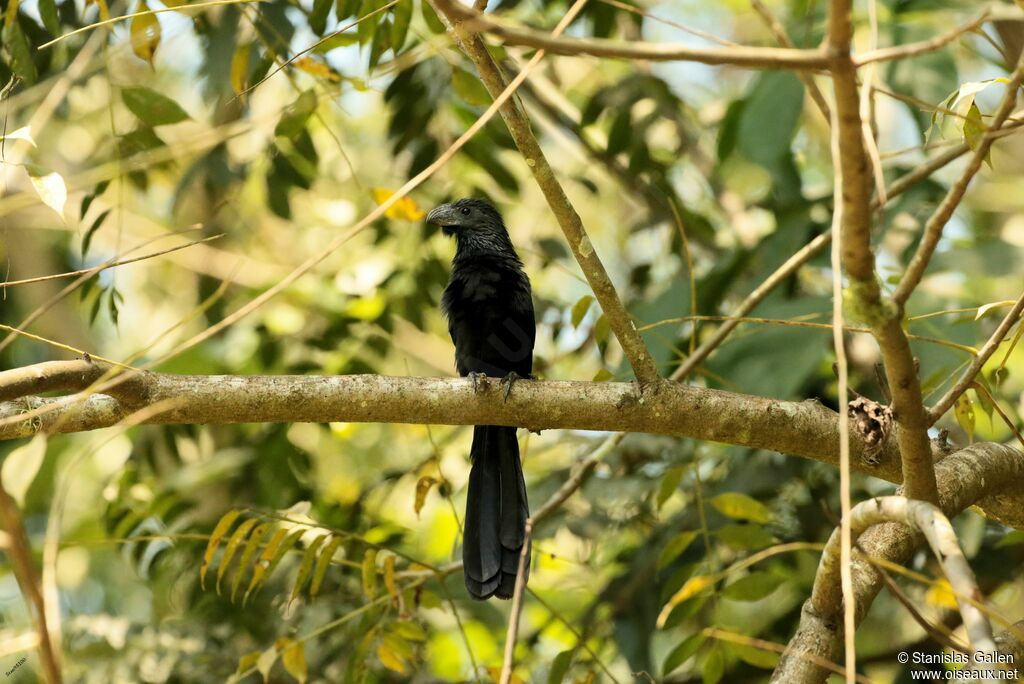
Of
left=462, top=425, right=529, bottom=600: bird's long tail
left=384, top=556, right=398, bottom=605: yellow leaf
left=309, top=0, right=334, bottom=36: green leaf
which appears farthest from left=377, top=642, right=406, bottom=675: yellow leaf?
left=309, top=0, right=334, bottom=36: green leaf

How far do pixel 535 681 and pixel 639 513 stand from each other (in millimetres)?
1014

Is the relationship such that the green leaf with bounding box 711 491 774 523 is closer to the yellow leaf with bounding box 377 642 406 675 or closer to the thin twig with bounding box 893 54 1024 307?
the yellow leaf with bounding box 377 642 406 675

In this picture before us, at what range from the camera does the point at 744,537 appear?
322cm

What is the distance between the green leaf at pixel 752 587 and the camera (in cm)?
314

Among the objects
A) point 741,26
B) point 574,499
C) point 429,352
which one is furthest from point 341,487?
point 741,26

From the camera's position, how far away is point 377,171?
864cm

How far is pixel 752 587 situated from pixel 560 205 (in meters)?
1.51

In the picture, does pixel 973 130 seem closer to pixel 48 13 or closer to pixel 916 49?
pixel 916 49

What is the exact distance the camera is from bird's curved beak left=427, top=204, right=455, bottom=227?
4.52 metres

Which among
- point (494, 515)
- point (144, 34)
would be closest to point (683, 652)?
point (494, 515)

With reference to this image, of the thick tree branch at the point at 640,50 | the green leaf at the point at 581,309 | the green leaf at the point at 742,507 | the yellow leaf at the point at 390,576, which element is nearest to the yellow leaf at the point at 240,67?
the green leaf at the point at 581,309

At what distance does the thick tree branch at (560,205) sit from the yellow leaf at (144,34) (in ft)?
3.60

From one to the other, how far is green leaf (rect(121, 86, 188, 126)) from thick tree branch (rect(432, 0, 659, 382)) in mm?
1154

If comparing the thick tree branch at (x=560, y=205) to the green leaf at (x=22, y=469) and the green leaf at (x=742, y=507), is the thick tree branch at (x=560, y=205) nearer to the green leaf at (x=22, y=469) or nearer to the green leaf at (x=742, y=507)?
the green leaf at (x=742, y=507)
